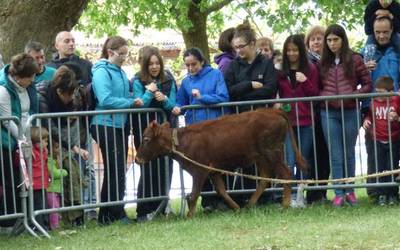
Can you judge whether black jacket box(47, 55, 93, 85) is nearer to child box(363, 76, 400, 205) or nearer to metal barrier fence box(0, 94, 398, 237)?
metal barrier fence box(0, 94, 398, 237)

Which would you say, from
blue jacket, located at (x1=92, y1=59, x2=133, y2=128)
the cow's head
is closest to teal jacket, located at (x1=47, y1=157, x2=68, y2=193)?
blue jacket, located at (x1=92, y1=59, x2=133, y2=128)

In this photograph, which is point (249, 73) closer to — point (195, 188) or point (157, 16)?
point (195, 188)

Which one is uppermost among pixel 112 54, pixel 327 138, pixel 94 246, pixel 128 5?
pixel 128 5

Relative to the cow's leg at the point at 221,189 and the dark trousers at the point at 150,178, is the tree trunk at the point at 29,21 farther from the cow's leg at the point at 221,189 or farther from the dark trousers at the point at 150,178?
the cow's leg at the point at 221,189

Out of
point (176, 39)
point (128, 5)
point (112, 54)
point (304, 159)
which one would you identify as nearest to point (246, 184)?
point (304, 159)

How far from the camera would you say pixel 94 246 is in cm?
944

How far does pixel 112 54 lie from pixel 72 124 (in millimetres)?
945

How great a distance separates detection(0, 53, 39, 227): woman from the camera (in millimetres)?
10250

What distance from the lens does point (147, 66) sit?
37.0 feet

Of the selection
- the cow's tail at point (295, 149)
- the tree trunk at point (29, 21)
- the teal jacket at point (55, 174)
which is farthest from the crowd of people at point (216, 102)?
the tree trunk at point (29, 21)

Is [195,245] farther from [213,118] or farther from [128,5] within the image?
[128,5]

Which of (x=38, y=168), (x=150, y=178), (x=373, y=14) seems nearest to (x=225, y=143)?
(x=150, y=178)

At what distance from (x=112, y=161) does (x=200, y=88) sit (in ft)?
4.49

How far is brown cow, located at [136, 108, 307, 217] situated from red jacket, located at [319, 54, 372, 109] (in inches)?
31.0
